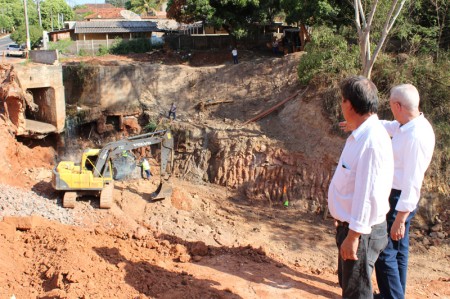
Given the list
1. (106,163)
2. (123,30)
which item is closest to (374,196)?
(106,163)

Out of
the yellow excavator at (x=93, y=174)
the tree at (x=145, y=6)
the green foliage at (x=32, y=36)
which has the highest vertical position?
the tree at (x=145, y=6)

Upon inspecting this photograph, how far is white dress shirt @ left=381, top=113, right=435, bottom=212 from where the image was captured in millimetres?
3742

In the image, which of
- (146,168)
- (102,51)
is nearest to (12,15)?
(102,51)

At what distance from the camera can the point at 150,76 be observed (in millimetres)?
16953

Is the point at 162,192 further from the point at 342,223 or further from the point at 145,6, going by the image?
the point at 145,6

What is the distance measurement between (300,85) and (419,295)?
1034cm

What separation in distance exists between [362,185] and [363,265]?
631 mm

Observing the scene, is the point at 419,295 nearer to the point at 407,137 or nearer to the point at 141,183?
the point at 407,137

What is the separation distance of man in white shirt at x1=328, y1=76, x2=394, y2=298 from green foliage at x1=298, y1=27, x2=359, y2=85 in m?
10.8

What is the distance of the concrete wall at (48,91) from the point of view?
1337cm

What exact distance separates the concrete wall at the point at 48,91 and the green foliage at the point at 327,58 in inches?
302

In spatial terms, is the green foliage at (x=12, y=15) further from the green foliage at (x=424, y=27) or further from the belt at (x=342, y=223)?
the belt at (x=342, y=223)

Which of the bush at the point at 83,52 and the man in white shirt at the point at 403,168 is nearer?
the man in white shirt at the point at 403,168

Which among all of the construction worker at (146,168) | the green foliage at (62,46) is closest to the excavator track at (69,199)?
the construction worker at (146,168)
